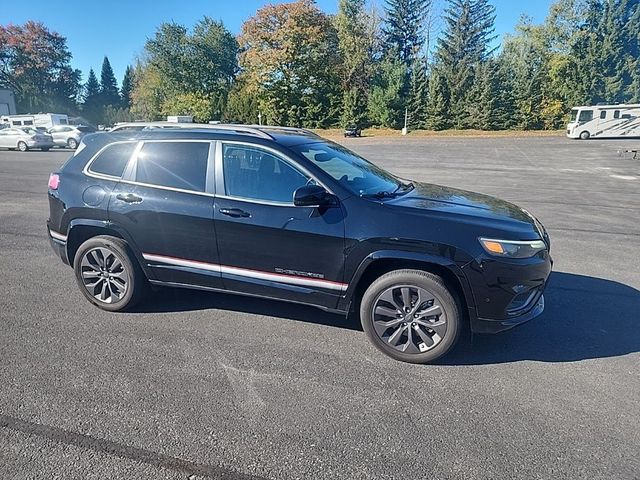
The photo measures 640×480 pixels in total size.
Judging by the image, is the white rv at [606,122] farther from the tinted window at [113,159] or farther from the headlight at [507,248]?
the tinted window at [113,159]

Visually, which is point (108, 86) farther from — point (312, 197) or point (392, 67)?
point (312, 197)

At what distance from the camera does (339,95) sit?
178ft

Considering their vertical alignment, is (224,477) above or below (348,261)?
below

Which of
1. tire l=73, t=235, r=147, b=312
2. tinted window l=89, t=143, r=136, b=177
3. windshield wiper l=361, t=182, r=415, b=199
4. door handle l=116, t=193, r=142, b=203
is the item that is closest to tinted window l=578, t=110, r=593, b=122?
windshield wiper l=361, t=182, r=415, b=199

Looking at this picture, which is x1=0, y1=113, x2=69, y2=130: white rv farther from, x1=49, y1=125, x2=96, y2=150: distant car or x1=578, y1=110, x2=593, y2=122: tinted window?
x1=578, y1=110, x2=593, y2=122: tinted window

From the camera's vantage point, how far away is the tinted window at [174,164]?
391 cm

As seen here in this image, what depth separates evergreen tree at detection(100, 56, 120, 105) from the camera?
82125mm

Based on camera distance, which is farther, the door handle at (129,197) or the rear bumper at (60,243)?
the rear bumper at (60,243)

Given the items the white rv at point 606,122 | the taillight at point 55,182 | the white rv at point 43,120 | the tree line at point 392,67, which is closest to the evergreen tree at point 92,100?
the tree line at point 392,67

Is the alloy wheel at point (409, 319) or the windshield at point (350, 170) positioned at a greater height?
the windshield at point (350, 170)

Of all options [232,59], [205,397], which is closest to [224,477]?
[205,397]

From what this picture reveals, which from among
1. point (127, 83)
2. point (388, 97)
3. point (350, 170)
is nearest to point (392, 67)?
point (388, 97)

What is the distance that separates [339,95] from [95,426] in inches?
2179

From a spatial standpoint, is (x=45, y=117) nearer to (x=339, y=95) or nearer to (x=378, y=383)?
(x=339, y=95)
